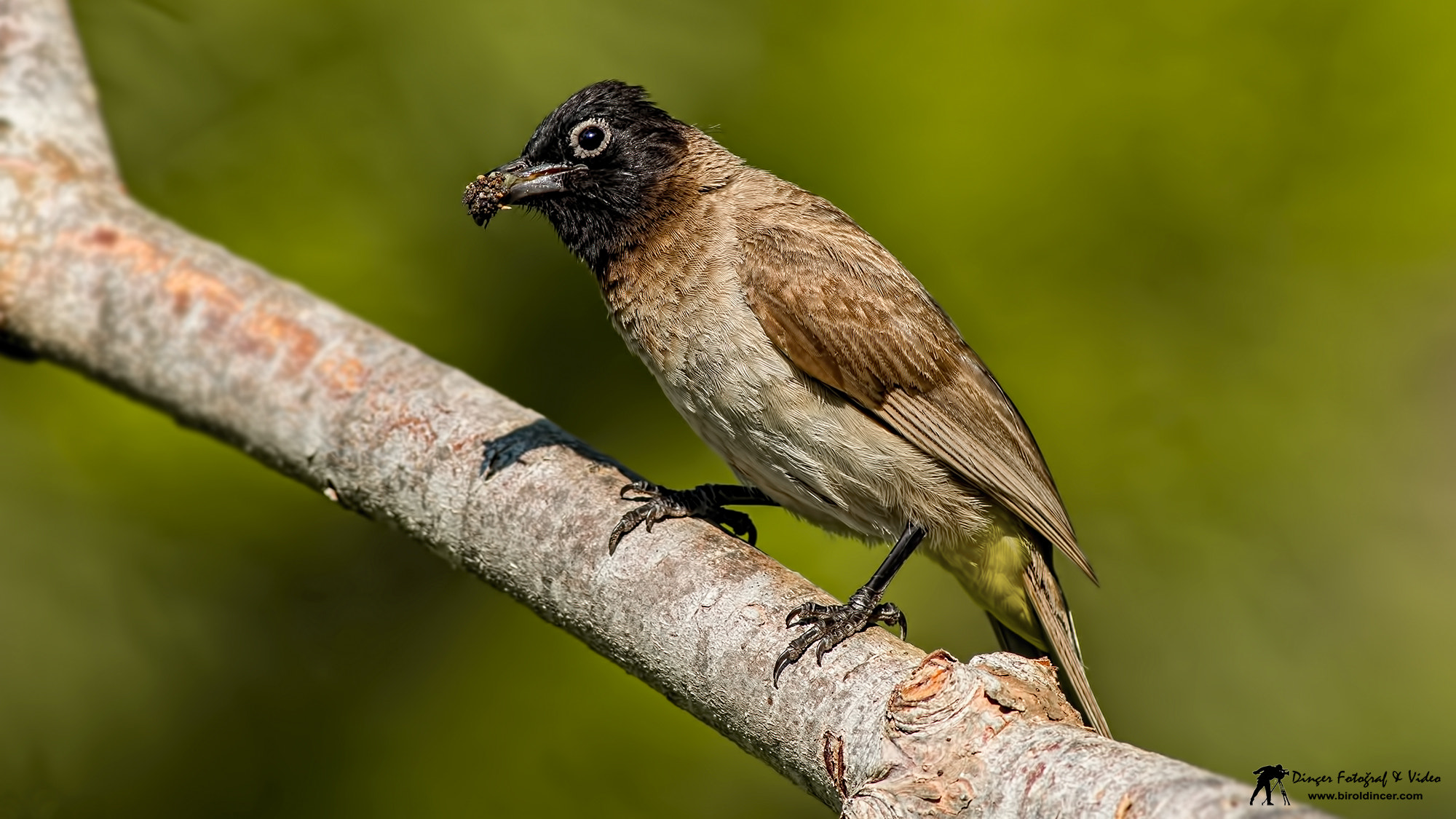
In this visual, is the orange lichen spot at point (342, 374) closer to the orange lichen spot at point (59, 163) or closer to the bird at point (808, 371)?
the bird at point (808, 371)

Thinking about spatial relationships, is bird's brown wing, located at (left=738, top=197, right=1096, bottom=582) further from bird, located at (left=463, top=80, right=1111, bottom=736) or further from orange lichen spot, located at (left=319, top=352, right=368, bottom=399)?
orange lichen spot, located at (left=319, top=352, right=368, bottom=399)

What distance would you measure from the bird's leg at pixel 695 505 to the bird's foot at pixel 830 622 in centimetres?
43

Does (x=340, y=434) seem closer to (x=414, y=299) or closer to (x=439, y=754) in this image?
(x=414, y=299)

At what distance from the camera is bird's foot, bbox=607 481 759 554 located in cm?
314

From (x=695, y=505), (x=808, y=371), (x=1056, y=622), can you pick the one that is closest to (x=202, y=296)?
(x=695, y=505)

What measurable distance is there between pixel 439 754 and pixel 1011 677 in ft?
5.85

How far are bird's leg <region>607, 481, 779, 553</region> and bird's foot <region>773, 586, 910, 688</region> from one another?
1.41ft

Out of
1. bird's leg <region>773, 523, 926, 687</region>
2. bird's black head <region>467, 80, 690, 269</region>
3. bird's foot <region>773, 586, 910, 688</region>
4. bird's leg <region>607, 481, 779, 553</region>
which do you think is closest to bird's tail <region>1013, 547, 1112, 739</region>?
bird's leg <region>773, 523, 926, 687</region>

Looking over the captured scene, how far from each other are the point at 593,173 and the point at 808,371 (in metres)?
1.00

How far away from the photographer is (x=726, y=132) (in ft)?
13.8

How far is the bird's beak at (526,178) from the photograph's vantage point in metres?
3.77

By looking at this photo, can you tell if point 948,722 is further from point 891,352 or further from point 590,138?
point 590,138

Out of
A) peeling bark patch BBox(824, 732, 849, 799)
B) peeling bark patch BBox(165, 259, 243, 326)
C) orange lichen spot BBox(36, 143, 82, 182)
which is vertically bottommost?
peeling bark patch BBox(824, 732, 849, 799)

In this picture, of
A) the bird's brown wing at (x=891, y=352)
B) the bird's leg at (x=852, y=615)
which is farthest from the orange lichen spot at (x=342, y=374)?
the bird's leg at (x=852, y=615)
